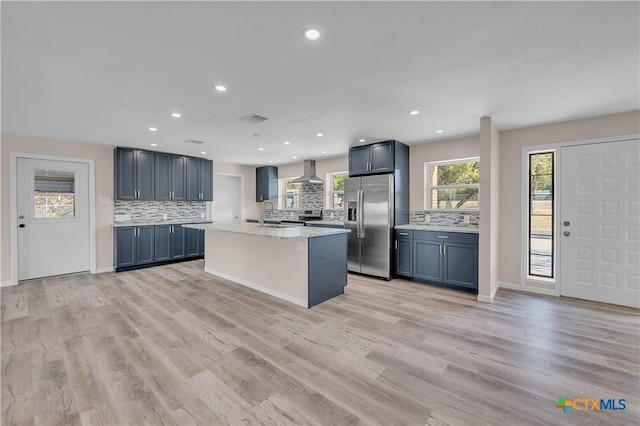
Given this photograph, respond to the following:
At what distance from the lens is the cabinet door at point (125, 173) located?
209 inches

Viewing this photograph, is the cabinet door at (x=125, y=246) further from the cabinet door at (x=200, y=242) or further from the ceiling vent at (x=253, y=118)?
the ceiling vent at (x=253, y=118)

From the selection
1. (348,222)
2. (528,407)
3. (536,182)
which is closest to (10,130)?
(348,222)

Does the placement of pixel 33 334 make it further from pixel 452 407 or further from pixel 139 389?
pixel 452 407

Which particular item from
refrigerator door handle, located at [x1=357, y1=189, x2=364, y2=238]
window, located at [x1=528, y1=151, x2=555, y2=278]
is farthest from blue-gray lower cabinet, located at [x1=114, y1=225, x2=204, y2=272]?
window, located at [x1=528, y1=151, x2=555, y2=278]

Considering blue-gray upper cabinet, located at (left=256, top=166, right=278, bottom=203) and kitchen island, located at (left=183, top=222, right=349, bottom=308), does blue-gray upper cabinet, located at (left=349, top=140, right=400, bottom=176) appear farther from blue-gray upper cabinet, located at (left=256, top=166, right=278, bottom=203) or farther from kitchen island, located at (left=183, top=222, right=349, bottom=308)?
blue-gray upper cabinet, located at (left=256, top=166, right=278, bottom=203)

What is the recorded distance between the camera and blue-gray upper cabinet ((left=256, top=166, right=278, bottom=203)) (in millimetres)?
7566

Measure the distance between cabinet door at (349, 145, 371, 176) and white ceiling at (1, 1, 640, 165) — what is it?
1233 millimetres

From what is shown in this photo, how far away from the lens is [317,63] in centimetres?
225

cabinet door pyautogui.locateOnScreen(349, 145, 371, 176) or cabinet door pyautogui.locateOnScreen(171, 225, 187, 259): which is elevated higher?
cabinet door pyautogui.locateOnScreen(349, 145, 371, 176)

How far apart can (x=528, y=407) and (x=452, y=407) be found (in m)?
0.49

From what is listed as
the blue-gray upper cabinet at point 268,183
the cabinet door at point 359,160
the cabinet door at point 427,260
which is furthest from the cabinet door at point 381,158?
the blue-gray upper cabinet at point 268,183

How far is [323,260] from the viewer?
12.0 feet

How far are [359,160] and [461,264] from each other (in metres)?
2.50

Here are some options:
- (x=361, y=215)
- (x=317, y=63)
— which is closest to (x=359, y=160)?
(x=361, y=215)
